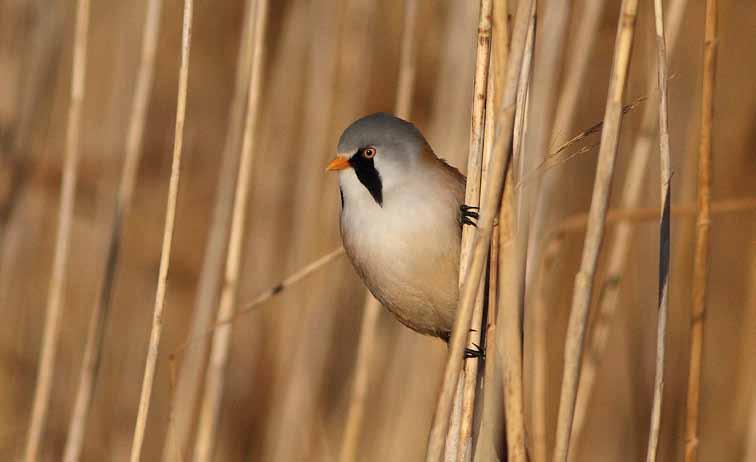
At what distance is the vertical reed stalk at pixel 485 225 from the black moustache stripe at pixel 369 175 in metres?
0.53

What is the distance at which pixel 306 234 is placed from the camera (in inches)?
93.4

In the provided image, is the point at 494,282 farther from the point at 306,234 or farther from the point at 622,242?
the point at 306,234

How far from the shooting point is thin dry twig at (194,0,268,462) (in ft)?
5.53

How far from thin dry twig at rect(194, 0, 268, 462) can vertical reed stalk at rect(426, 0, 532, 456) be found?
1.97 feet

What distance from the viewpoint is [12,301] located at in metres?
2.68

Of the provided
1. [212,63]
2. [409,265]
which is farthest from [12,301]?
[409,265]

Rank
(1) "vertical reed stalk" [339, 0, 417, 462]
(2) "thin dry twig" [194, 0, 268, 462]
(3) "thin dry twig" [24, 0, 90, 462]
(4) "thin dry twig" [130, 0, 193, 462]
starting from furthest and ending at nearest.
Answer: (1) "vertical reed stalk" [339, 0, 417, 462], (3) "thin dry twig" [24, 0, 90, 462], (2) "thin dry twig" [194, 0, 268, 462], (4) "thin dry twig" [130, 0, 193, 462]

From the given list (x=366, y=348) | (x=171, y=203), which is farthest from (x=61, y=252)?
(x=366, y=348)

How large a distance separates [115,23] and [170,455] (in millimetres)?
1450

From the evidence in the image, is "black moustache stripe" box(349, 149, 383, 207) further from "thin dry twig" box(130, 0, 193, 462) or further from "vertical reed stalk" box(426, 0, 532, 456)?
"vertical reed stalk" box(426, 0, 532, 456)

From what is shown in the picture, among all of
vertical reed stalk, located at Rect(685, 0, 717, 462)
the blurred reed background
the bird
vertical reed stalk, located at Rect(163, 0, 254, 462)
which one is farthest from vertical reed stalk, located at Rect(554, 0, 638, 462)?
vertical reed stalk, located at Rect(163, 0, 254, 462)

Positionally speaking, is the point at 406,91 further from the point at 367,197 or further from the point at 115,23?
the point at 115,23

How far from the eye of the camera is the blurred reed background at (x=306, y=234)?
7.41 ft

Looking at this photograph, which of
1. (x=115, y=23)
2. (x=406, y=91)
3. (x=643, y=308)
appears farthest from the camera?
(x=115, y=23)
